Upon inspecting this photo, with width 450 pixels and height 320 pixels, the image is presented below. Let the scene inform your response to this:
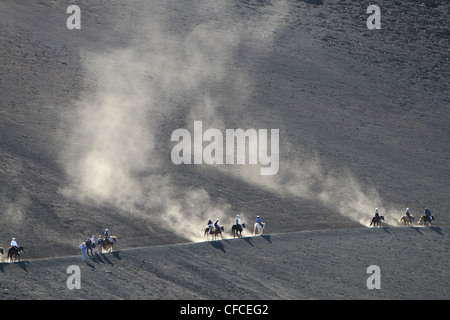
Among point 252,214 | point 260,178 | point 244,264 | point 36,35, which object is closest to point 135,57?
point 36,35

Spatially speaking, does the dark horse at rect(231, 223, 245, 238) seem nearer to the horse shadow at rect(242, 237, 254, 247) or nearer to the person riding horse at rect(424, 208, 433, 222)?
the horse shadow at rect(242, 237, 254, 247)

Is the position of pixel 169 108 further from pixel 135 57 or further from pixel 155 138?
pixel 135 57

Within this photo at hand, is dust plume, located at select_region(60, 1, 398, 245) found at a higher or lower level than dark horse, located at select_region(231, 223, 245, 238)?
higher

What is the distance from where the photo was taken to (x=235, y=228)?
43312mm

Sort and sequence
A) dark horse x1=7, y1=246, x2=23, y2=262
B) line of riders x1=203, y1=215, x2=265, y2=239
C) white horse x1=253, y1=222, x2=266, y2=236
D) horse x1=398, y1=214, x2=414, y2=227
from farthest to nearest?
horse x1=398, y1=214, x2=414, y2=227 < white horse x1=253, y1=222, x2=266, y2=236 < line of riders x1=203, y1=215, x2=265, y2=239 < dark horse x1=7, y1=246, x2=23, y2=262

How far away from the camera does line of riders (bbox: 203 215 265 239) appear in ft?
139

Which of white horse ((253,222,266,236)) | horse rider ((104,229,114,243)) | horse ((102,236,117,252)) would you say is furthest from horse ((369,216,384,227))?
horse rider ((104,229,114,243))

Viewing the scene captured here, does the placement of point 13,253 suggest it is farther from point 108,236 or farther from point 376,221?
point 376,221

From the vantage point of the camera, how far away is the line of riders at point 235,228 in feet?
139

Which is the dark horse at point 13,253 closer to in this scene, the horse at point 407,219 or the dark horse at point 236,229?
the dark horse at point 236,229

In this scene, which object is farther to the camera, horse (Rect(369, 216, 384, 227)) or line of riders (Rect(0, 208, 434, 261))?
horse (Rect(369, 216, 384, 227))

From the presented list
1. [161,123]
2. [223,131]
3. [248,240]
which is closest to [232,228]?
[248,240]

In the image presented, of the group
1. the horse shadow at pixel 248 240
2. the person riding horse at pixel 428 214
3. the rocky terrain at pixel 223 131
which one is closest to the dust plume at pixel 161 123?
the rocky terrain at pixel 223 131

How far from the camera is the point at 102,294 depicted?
114ft
